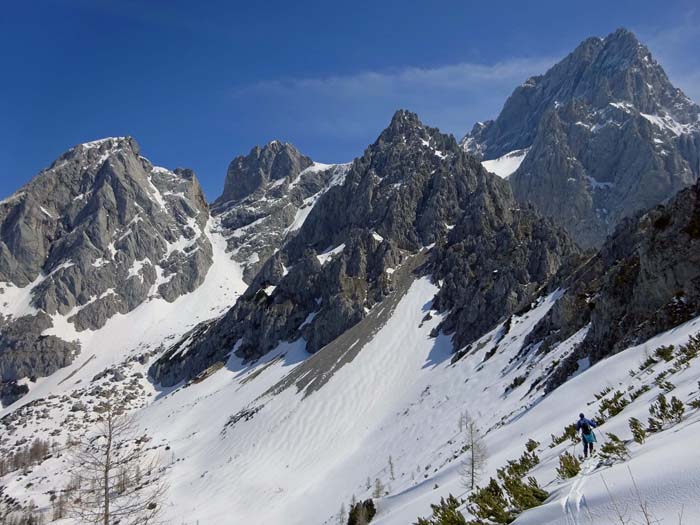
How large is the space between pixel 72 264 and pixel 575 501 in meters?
197

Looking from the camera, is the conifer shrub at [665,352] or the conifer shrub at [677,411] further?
the conifer shrub at [665,352]

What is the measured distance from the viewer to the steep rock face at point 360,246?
9181 cm

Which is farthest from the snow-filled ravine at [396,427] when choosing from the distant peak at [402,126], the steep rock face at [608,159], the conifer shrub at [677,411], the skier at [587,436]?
the steep rock face at [608,159]

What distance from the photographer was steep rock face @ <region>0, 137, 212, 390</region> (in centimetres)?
15184

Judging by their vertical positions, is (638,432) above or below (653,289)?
below

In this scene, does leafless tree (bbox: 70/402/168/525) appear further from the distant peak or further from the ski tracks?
the distant peak

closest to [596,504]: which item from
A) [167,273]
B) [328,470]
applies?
→ [328,470]

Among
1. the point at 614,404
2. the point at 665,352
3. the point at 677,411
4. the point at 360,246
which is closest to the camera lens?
the point at 677,411

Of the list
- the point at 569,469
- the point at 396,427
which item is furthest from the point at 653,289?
the point at 396,427

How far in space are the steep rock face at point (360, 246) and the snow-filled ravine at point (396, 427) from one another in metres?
6.49

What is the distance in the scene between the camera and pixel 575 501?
6418mm

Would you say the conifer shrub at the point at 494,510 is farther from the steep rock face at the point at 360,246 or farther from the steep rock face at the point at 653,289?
the steep rock face at the point at 360,246

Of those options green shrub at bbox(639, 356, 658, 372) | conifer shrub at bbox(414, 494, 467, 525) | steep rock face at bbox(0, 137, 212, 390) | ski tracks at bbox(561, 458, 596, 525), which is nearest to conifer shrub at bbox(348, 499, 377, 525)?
conifer shrub at bbox(414, 494, 467, 525)

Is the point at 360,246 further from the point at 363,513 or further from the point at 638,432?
the point at 638,432
